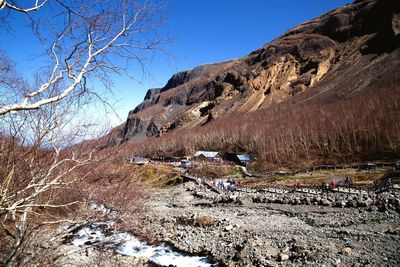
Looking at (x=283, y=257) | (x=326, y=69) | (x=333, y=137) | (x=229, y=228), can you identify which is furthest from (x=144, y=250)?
(x=326, y=69)

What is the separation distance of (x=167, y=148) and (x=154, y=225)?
80.7 meters

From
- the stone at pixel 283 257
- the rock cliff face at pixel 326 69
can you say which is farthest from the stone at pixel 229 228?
the rock cliff face at pixel 326 69

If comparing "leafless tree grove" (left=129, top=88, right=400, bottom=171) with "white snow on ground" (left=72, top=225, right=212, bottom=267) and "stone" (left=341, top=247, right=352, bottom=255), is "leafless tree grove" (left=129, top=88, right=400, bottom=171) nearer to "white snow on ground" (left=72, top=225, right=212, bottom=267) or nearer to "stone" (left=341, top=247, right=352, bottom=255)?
"stone" (left=341, top=247, right=352, bottom=255)

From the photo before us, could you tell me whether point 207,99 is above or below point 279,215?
above

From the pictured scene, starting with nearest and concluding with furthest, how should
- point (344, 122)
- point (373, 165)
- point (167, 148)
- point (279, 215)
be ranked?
point (279, 215), point (373, 165), point (344, 122), point (167, 148)

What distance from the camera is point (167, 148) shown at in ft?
327

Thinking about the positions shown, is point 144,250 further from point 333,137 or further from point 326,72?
point 326,72

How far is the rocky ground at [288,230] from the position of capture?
1173cm

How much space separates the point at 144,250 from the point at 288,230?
7.39 meters

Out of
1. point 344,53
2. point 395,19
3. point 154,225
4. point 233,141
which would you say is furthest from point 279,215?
point 344,53

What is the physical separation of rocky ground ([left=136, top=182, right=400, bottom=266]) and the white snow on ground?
0.67m

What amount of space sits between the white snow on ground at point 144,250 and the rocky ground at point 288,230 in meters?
0.67

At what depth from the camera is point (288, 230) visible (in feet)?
53.5

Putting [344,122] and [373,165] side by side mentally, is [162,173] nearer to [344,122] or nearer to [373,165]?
[373,165]
